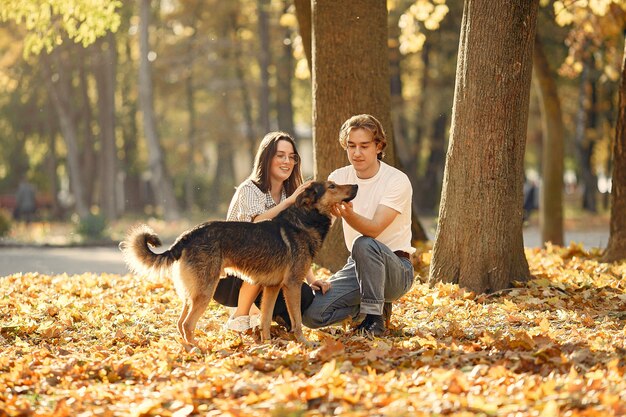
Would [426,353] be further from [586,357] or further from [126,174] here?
[126,174]

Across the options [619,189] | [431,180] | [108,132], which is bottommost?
[431,180]

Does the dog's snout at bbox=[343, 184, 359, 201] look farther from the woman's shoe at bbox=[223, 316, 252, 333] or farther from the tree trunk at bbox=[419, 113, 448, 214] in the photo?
the tree trunk at bbox=[419, 113, 448, 214]

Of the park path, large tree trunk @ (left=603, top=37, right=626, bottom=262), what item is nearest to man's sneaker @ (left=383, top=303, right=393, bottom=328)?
large tree trunk @ (left=603, top=37, right=626, bottom=262)

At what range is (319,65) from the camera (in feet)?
35.5

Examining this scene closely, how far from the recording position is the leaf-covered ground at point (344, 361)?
4.81 metres

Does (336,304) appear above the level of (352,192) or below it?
below

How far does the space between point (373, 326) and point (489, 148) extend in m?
2.87

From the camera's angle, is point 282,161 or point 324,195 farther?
point 282,161

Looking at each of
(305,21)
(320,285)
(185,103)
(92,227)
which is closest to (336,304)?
(320,285)

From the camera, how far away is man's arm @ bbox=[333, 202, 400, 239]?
7.00 m

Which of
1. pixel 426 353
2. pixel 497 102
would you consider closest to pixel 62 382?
pixel 426 353

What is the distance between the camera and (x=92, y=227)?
2394 cm

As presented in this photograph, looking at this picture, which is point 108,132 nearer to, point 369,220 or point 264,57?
point 264,57

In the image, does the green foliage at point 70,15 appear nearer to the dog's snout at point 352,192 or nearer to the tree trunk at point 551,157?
the dog's snout at point 352,192
